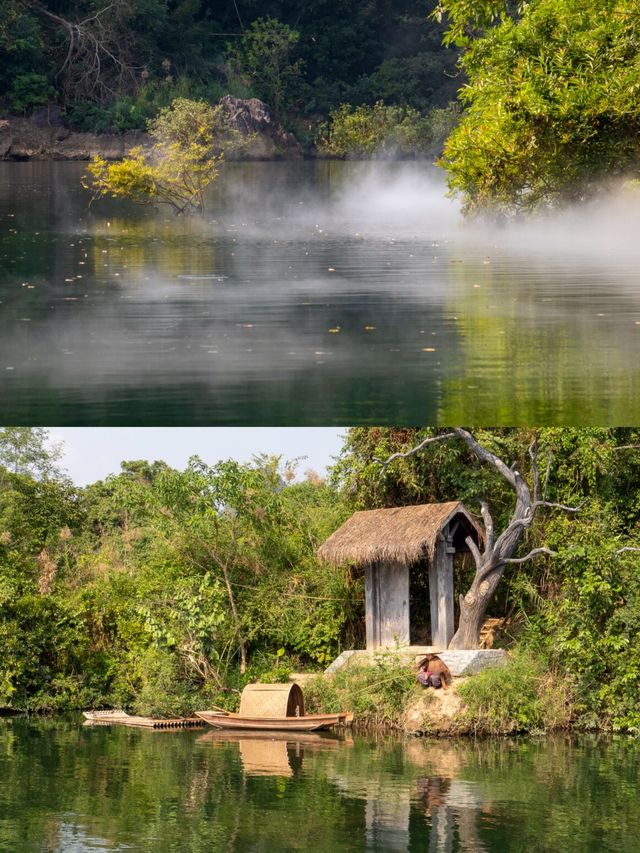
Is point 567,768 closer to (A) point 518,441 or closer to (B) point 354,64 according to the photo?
(A) point 518,441

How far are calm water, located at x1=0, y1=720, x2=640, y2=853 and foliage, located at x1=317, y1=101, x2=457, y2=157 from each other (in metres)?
21.8

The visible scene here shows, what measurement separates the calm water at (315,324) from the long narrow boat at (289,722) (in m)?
4.55

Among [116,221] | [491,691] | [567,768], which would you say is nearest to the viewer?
[567,768]

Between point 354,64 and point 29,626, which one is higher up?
point 354,64

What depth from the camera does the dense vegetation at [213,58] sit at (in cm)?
3600

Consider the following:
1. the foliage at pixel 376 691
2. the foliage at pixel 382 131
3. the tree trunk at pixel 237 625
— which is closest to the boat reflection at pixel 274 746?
the foliage at pixel 376 691

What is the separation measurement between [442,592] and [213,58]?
22.3 meters

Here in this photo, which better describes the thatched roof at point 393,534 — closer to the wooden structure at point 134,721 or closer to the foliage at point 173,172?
the wooden structure at point 134,721

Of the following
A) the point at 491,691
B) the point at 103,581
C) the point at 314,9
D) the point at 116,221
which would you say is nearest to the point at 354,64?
the point at 314,9

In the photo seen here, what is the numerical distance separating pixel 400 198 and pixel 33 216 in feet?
30.7

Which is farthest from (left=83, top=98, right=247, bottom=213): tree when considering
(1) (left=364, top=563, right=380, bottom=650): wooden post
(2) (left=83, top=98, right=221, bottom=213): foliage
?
(1) (left=364, top=563, right=380, bottom=650): wooden post

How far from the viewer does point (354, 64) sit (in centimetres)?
3822

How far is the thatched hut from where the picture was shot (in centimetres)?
1783

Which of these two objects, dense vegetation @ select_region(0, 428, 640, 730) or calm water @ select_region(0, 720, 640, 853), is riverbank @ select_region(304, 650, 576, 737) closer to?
dense vegetation @ select_region(0, 428, 640, 730)
